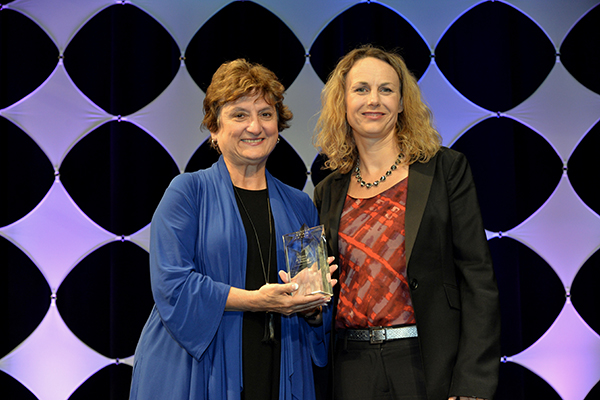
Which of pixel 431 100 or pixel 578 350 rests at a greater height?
pixel 431 100

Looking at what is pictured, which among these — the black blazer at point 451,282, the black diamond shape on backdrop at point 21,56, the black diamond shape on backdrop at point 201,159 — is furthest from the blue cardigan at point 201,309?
the black diamond shape on backdrop at point 21,56

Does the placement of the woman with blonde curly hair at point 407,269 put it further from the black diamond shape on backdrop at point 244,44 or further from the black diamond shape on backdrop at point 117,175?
the black diamond shape on backdrop at point 117,175

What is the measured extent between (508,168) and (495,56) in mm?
663

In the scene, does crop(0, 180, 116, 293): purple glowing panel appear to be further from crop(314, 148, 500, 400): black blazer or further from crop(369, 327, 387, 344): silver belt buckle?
crop(314, 148, 500, 400): black blazer

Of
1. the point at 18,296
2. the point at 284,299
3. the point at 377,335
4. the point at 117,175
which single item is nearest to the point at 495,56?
the point at 377,335

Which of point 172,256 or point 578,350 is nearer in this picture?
point 172,256

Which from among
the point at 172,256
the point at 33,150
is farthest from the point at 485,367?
the point at 33,150

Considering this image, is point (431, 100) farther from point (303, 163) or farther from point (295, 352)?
point (295, 352)

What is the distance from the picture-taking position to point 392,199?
1.81m

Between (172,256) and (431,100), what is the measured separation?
6.08 feet

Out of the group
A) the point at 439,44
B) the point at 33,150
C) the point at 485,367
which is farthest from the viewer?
the point at 439,44

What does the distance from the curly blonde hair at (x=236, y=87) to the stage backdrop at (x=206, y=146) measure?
0.84 metres

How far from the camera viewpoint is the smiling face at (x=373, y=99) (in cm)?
192

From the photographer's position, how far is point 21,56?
8.96 ft
